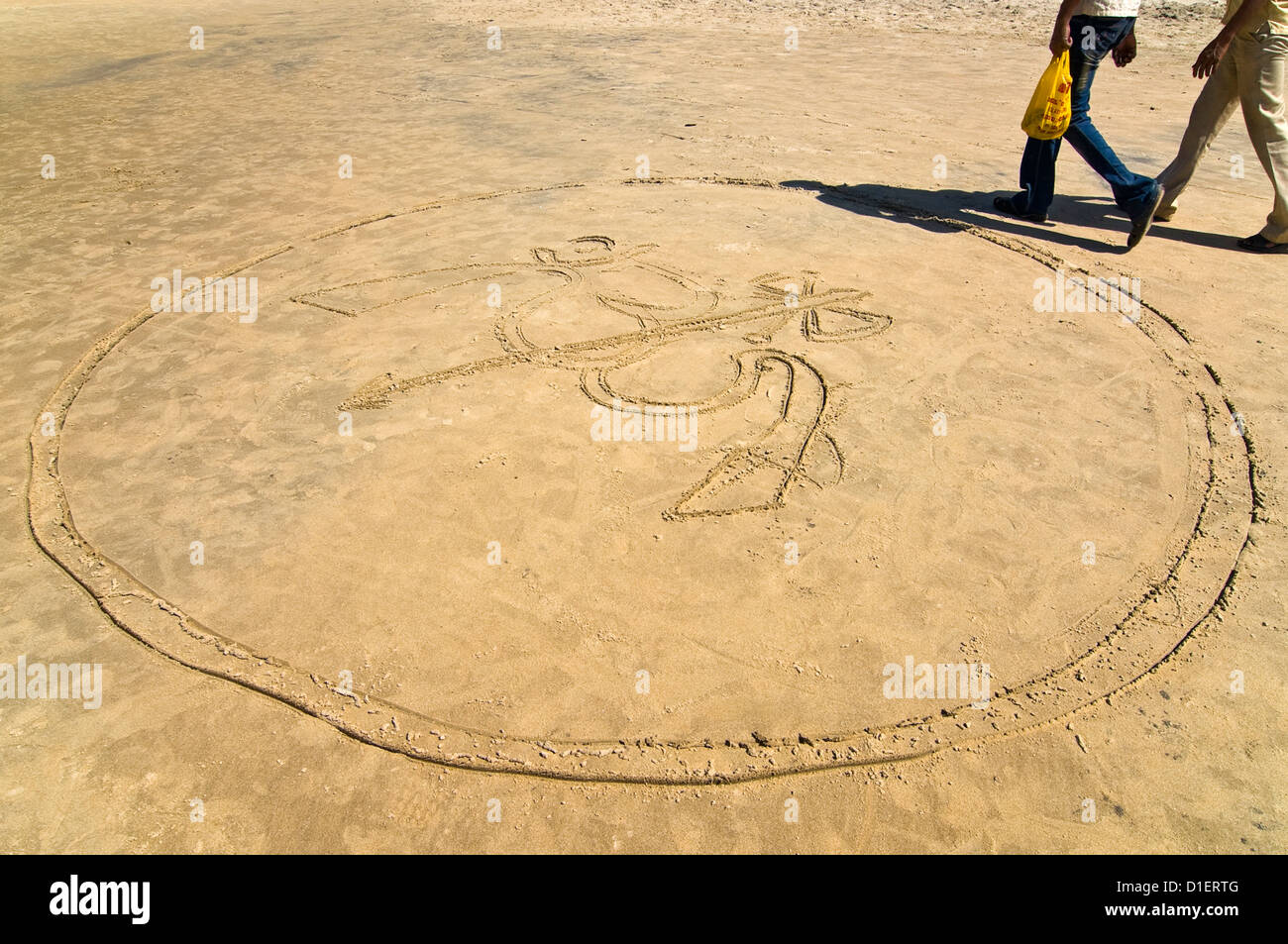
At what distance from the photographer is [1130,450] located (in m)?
4.55

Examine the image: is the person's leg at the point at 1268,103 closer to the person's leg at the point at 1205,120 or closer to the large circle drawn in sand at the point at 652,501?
the person's leg at the point at 1205,120

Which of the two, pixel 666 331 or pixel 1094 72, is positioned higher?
pixel 1094 72

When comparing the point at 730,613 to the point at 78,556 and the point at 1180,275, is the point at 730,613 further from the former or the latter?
the point at 1180,275

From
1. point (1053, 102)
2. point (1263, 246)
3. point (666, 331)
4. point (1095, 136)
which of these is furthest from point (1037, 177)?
point (666, 331)

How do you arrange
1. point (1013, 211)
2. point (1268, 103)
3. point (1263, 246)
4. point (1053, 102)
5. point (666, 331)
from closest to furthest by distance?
point (666, 331), point (1268, 103), point (1263, 246), point (1053, 102), point (1013, 211)

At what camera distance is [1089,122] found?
264 inches

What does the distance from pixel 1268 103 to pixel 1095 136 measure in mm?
1134

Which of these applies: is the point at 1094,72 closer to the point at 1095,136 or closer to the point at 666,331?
the point at 1095,136

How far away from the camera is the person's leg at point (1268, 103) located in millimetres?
6125

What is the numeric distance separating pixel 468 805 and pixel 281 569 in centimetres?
164

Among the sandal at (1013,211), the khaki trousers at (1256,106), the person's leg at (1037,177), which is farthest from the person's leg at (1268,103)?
the sandal at (1013,211)

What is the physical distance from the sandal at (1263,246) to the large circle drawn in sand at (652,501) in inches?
64.2

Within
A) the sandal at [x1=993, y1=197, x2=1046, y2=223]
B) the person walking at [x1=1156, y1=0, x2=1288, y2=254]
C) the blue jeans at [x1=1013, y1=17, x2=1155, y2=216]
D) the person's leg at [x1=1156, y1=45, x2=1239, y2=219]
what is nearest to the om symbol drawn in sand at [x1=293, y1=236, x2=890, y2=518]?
the sandal at [x1=993, y1=197, x2=1046, y2=223]
